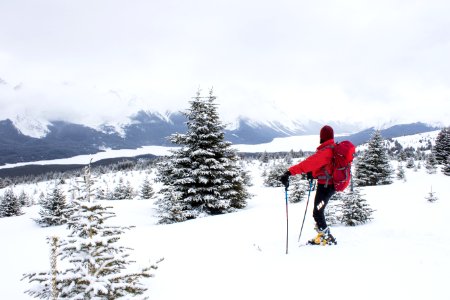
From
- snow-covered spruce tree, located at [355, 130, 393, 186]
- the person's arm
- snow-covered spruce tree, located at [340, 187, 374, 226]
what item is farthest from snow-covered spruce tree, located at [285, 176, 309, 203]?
the person's arm

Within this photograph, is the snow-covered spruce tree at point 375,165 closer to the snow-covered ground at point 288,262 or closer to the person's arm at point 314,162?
the snow-covered ground at point 288,262

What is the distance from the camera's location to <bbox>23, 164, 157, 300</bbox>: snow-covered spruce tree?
3438 millimetres

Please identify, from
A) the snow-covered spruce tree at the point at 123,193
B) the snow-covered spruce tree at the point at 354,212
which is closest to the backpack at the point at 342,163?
the snow-covered spruce tree at the point at 354,212

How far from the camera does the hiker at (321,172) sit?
19.0 feet

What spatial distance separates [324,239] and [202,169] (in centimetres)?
1030

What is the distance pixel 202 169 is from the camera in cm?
1593

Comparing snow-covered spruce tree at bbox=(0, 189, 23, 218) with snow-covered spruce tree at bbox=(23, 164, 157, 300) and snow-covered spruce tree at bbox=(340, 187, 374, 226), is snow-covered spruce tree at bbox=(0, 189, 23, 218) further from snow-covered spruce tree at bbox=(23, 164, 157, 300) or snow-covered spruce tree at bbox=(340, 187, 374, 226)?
snow-covered spruce tree at bbox=(23, 164, 157, 300)

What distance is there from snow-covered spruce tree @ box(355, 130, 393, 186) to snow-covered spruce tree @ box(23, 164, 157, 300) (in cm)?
2857

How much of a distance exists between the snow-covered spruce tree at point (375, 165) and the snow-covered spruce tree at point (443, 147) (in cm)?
1186

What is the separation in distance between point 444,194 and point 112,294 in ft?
53.1

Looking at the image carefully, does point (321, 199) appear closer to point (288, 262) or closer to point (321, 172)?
point (321, 172)

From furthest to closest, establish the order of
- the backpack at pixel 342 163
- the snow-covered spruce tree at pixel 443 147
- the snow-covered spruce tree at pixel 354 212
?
the snow-covered spruce tree at pixel 443 147, the snow-covered spruce tree at pixel 354 212, the backpack at pixel 342 163

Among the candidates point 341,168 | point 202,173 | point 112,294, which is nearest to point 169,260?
point 112,294

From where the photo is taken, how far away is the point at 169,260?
6.18 meters
